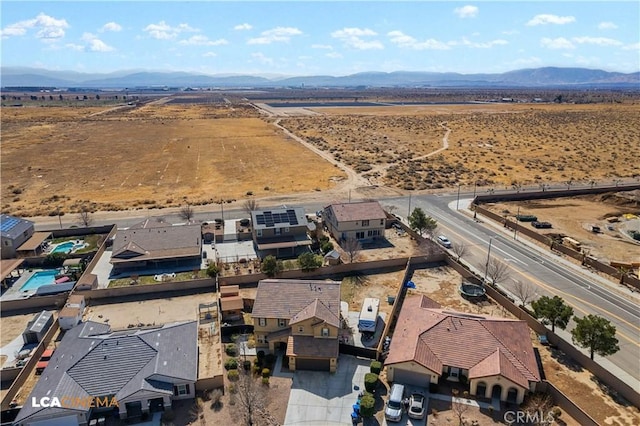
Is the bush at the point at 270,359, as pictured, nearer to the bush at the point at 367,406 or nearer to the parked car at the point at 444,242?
the bush at the point at 367,406

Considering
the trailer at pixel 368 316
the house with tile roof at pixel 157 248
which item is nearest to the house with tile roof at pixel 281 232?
the house with tile roof at pixel 157 248

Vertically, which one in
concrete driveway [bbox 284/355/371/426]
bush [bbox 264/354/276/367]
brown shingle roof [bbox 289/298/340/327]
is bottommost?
concrete driveway [bbox 284/355/371/426]

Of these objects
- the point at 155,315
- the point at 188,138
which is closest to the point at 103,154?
the point at 188,138

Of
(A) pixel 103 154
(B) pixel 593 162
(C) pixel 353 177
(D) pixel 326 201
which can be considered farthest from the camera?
(A) pixel 103 154

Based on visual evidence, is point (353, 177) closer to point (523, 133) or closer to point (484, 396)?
point (484, 396)

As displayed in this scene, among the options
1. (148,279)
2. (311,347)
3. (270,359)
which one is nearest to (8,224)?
(148,279)

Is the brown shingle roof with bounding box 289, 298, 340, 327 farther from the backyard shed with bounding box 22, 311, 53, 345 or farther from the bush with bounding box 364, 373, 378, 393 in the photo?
the backyard shed with bounding box 22, 311, 53, 345

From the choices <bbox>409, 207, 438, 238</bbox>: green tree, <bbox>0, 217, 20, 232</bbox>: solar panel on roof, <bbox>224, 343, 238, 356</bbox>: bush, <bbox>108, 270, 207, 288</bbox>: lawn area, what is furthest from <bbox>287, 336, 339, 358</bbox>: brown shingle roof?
<bbox>0, 217, 20, 232</bbox>: solar panel on roof

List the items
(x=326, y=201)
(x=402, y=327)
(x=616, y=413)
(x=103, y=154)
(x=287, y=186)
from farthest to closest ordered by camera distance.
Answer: (x=103, y=154) < (x=287, y=186) < (x=326, y=201) < (x=402, y=327) < (x=616, y=413)
